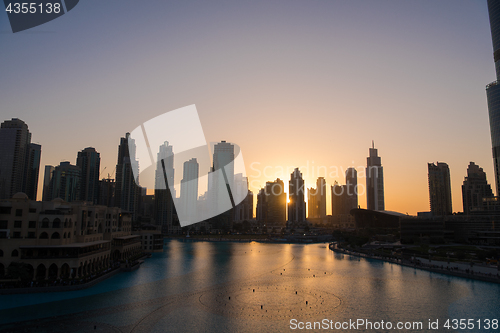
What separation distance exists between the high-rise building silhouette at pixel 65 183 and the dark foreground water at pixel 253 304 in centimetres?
15526

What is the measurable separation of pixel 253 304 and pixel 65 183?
591 ft

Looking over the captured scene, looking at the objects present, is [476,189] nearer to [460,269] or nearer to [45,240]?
[460,269]

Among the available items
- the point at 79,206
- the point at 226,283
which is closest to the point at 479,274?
the point at 226,283

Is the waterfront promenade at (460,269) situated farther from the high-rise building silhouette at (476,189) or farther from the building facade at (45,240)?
the high-rise building silhouette at (476,189)

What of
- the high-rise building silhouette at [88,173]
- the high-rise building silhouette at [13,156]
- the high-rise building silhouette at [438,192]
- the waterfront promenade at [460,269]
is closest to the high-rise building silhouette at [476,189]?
the high-rise building silhouette at [438,192]

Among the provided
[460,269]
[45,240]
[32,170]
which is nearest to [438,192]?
[460,269]

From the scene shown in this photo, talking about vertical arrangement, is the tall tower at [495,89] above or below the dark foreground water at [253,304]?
above

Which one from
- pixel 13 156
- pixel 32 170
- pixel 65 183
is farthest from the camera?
pixel 65 183

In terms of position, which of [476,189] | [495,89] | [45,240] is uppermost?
[495,89]

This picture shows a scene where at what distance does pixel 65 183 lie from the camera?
602 feet

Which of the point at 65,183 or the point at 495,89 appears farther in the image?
the point at 65,183

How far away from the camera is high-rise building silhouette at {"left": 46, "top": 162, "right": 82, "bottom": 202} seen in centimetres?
18150

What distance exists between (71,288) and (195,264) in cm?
2789

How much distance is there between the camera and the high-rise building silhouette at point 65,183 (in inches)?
7146
